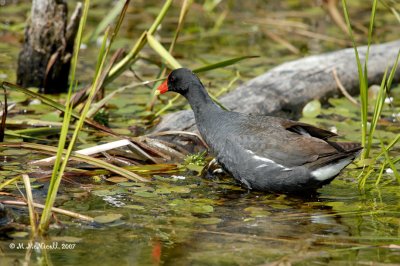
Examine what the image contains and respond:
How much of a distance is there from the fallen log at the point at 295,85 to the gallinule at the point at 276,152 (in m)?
0.88

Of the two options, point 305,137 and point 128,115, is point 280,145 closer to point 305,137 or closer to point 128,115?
point 305,137

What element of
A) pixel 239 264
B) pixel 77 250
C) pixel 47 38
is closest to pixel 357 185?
pixel 239 264

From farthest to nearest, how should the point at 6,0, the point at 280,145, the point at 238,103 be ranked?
the point at 6,0 < the point at 238,103 < the point at 280,145

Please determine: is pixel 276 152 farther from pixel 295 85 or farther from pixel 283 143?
pixel 295 85

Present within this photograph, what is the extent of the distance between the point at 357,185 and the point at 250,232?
117 cm

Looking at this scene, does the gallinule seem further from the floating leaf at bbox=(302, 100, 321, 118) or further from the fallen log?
the floating leaf at bbox=(302, 100, 321, 118)

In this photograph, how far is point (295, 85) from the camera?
652 centimetres

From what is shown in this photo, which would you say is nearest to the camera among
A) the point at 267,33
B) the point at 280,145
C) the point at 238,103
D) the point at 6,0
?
the point at 280,145

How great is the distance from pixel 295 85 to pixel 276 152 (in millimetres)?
1971

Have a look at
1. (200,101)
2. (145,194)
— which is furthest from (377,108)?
(145,194)

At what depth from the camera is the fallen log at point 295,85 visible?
6.03m

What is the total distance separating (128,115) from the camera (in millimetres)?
6371

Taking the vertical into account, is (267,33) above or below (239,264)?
above

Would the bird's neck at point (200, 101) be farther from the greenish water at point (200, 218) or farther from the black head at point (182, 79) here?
the greenish water at point (200, 218)
